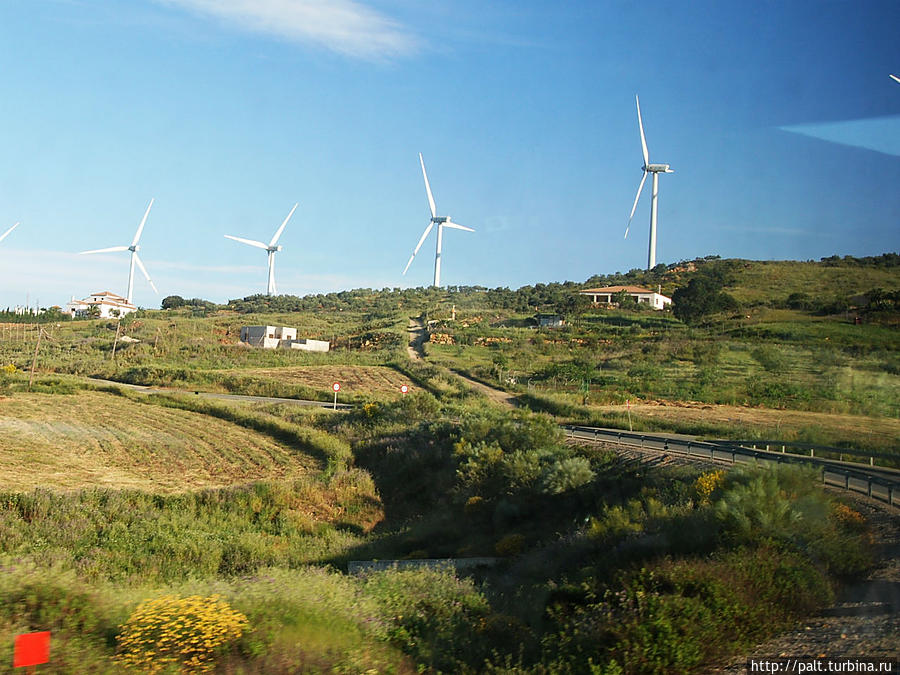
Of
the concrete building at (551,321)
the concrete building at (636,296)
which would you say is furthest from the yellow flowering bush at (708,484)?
the concrete building at (636,296)

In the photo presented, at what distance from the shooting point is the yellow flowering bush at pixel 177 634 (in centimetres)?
764

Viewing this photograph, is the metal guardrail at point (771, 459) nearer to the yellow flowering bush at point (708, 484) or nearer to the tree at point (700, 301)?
the yellow flowering bush at point (708, 484)

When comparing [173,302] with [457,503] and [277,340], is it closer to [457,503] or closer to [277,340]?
[277,340]

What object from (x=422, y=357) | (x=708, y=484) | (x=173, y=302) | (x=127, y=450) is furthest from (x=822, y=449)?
(x=173, y=302)

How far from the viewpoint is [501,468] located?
26.2m

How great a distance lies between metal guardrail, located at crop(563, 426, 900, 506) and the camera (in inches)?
717

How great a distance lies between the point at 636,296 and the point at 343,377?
4840cm

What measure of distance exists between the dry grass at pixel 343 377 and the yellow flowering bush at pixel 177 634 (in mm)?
48199

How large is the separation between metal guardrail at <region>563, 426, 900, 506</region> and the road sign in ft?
56.8

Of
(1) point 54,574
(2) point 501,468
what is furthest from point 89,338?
(1) point 54,574

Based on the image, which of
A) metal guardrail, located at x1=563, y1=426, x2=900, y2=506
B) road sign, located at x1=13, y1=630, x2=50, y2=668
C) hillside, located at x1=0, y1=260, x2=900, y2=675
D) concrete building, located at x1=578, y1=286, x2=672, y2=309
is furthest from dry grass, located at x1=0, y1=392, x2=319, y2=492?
concrete building, located at x1=578, y1=286, x2=672, y2=309

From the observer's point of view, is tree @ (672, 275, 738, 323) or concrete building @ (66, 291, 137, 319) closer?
tree @ (672, 275, 738, 323)

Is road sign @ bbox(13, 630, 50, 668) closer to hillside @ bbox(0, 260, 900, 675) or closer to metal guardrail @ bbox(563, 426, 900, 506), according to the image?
hillside @ bbox(0, 260, 900, 675)

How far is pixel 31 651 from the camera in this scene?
6.57 meters
